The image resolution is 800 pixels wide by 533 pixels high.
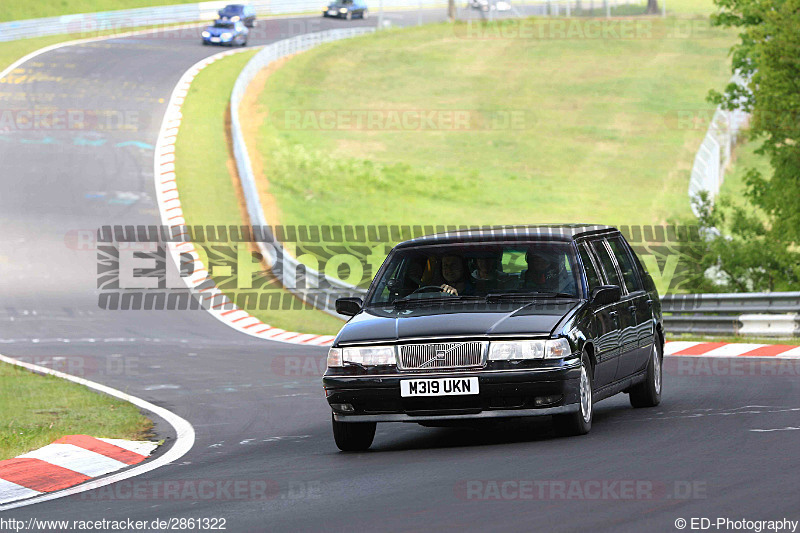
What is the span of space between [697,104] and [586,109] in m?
5.66

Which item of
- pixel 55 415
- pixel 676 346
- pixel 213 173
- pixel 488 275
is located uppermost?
pixel 488 275

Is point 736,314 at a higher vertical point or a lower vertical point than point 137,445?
lower

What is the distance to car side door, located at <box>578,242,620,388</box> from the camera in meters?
9.82

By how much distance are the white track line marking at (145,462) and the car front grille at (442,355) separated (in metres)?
2.25

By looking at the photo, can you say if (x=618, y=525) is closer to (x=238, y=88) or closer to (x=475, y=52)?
(x=238, y=88)

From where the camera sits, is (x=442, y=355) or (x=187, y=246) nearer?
(x=442, y=355)

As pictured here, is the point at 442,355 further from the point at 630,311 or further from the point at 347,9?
the point at 347,9

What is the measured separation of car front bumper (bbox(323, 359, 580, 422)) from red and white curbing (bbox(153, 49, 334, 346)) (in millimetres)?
13326

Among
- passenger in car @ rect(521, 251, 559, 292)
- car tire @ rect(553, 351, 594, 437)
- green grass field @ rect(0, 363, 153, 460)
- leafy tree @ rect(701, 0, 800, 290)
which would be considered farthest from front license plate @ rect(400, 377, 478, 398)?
leafy tree @ rect(701, 0, 800, 290)

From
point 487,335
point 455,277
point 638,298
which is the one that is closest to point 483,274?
point 455,277

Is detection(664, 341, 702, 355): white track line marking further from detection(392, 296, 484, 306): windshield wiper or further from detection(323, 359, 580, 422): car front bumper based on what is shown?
detection(323, 359, 580, 422): car front bumper

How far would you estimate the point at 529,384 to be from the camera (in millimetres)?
8867

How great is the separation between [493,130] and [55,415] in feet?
147

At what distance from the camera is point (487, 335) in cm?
891
